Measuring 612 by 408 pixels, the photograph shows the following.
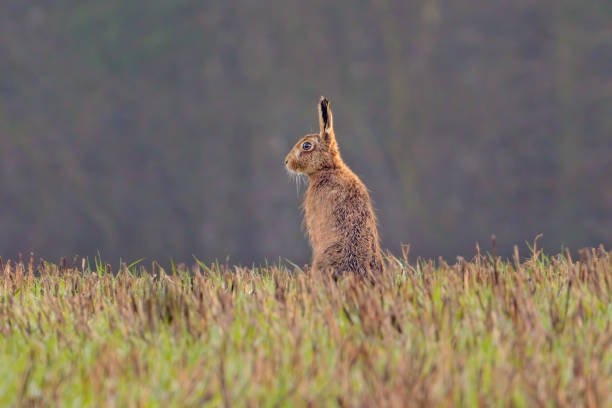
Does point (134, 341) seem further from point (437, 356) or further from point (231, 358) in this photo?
point (437, 356)

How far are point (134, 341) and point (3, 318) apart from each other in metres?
1.02

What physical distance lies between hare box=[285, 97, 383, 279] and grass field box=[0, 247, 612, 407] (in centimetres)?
50

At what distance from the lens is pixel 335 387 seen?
2814 mm

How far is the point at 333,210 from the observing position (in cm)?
571

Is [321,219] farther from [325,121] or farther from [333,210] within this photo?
[325,121]

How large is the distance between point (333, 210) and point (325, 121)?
902 millimetres

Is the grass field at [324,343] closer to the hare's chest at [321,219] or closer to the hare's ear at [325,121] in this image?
the hare's chest at [321,219]

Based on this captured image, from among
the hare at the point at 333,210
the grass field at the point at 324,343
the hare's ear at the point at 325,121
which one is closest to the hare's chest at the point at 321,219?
the hare at the point at 333,210

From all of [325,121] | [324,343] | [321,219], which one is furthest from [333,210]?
[324,343]

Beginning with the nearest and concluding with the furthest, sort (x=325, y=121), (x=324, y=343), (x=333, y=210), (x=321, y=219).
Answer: (x=324, y=343), (x=333, y=210), (x=321, y=219), (x=325, y=121)

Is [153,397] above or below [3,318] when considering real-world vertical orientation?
below

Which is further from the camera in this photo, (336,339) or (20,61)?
(20,61)

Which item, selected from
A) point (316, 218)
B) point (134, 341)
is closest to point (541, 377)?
point (134, 341)

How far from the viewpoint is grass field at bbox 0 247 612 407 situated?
109 inches
